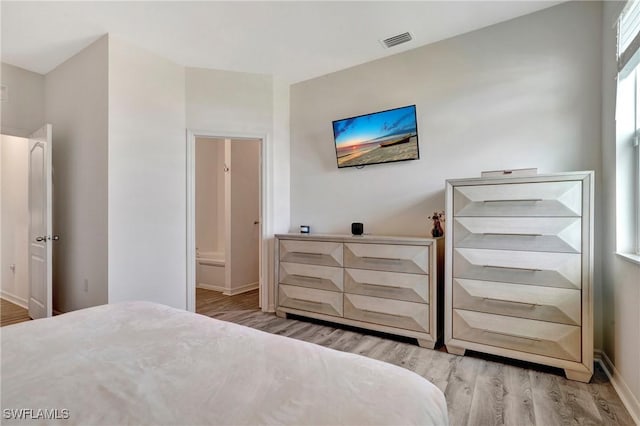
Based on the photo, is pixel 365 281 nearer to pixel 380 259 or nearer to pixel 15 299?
pixel 380 259

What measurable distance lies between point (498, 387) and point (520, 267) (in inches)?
32.0

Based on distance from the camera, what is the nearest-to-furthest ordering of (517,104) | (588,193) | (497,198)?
(588,193) < (497,198) < (517,104)

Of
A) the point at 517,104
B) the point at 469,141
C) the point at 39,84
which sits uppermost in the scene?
the point at 39,84

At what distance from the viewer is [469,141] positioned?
2834 mm

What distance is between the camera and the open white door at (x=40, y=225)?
3025 millimetres

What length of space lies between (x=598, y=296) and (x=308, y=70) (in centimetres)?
339

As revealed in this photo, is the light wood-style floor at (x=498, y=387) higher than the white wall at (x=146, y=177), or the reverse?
the white wall at (x=146, y=177)

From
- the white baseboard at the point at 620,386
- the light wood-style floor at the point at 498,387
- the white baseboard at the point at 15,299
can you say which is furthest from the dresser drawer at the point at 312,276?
the white baseboard at the point at 15,299

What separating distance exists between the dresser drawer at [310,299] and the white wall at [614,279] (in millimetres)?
2000

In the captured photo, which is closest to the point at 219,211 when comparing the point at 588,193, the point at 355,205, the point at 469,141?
the point at 355,205

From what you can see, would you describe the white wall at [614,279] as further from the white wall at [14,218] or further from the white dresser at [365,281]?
the white wall at [14,218]

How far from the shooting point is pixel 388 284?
2764 mm

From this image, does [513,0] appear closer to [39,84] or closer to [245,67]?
[245,67]

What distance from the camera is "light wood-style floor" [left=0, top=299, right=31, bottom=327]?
11.0ft
